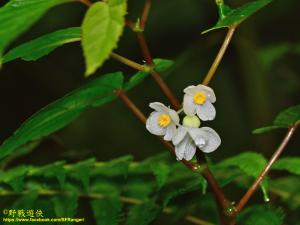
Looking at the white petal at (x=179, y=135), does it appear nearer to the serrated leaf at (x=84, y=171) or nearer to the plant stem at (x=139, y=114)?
the plant stem at (x=139, y=114)

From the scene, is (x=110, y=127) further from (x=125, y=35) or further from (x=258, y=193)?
(x=258, y=193)

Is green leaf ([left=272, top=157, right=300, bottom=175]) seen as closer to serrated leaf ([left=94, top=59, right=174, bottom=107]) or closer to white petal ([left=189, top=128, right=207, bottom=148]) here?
white petal ([left=189, top=128, right=207, bottom=148])

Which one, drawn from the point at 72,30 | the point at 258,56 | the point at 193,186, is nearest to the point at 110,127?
the point at 258,56

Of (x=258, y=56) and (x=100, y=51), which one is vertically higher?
(x=100, y=51)

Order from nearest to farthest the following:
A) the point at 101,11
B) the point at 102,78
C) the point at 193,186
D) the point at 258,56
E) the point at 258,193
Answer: the point at 101,11 < the point at 102,78 < the point at 193,186 < the point at 258,193 < the point at 258,56

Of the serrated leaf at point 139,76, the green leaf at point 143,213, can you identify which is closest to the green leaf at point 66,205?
the green leaf at point 143,213

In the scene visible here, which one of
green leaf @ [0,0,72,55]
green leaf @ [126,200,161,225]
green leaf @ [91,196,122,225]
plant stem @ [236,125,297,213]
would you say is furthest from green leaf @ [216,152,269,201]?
green leaf @ [0,0,72,55]
